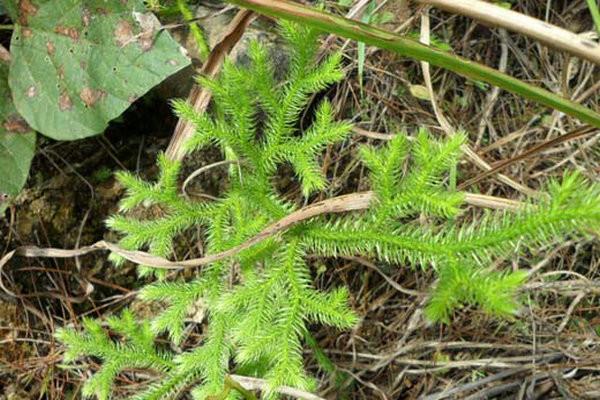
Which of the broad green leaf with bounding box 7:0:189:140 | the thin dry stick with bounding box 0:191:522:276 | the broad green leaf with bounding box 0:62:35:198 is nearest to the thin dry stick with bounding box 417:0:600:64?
the thin dry stick with bounding box 0:191:522:276

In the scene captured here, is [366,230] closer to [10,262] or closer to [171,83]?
[171,83]

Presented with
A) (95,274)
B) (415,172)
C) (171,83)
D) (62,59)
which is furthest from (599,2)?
(95,274)

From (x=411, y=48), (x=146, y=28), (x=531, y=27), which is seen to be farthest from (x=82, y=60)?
(x=531, y=27)

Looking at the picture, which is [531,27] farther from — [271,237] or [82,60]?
[82,60]

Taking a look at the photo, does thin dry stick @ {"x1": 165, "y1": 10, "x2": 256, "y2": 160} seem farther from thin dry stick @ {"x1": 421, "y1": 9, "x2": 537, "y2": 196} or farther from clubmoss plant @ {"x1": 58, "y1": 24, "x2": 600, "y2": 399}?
thin dry stick @ {"x1": 421, "y1": 9, "x2": 537, "y2": 196}

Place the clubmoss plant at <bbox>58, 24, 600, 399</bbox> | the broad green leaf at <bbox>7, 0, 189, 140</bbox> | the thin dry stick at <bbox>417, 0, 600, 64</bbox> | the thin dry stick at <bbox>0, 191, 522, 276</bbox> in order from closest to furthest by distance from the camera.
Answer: the thin dry stick at <bbox>417, 0, 600, 64</bbox>, the clubmoss plant at <bbox>58, 24, 600, 399</bbox>, the thin dry stick at <bbox>0, 191, 522, 276</bbox>, the broad green leaf at <bbox>7, 0, 189, 140</bbox>

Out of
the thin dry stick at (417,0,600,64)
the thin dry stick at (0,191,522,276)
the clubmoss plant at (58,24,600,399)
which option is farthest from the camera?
the thin dry stick at (0,191,522,276)

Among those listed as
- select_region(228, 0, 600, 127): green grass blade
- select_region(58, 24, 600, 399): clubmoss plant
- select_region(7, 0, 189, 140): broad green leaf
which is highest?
select_region(228, 0, 600, 127): green grass blade

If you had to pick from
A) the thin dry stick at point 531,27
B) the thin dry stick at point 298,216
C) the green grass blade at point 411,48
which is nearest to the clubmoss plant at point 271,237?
the thin dry stick at point 298,216
